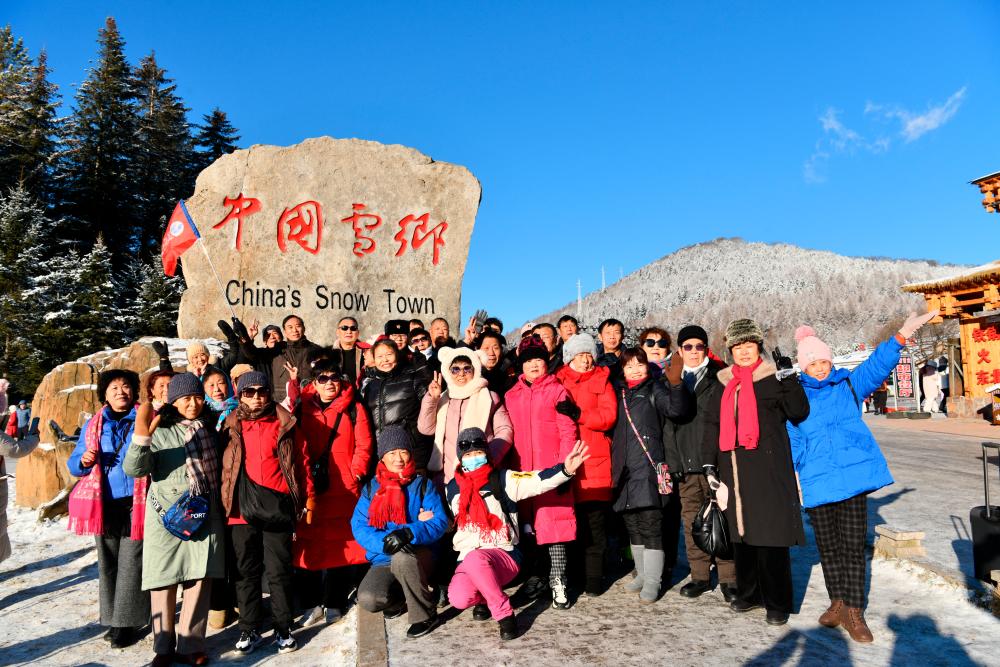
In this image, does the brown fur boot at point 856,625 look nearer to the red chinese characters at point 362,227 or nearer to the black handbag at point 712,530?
the black handbag at point 712,530

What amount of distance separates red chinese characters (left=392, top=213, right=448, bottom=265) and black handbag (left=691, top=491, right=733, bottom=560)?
16.8ft

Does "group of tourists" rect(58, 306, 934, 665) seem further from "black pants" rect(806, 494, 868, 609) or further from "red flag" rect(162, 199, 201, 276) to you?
"red flag" rect(162, 199, 201, 276)

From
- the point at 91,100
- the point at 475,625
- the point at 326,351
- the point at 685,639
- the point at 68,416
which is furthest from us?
the point at 91,100

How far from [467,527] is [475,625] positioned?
584 millimetres

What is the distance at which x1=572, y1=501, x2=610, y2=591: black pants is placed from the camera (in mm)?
3963

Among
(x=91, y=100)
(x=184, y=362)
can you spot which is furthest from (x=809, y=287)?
(x=184, y=362)

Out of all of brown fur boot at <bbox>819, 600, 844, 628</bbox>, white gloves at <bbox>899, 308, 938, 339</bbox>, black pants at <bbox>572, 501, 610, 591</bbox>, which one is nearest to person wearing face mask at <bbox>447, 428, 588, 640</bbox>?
black pants at <bbox>572, 501, 610, 591</bbox>

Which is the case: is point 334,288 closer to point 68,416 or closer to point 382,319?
point 382,319

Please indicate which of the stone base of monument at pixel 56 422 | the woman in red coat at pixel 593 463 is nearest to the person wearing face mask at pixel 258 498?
the woman in red coat at pixel 593 463

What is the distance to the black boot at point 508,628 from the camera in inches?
129

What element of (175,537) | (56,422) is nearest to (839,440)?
(175,537)

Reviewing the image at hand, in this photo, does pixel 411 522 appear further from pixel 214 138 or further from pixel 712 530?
pixel 214 138

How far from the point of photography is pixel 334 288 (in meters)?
7.37

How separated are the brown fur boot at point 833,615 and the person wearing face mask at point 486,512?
1.60 m
